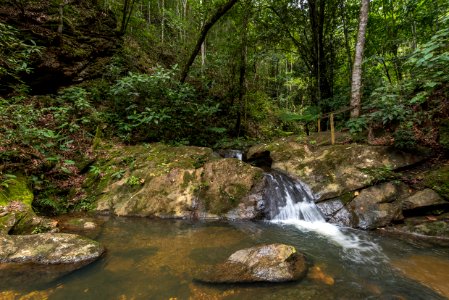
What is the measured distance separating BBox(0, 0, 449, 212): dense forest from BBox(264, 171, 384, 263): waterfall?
2731mm

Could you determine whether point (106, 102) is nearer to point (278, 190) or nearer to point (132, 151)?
point (132, 151)

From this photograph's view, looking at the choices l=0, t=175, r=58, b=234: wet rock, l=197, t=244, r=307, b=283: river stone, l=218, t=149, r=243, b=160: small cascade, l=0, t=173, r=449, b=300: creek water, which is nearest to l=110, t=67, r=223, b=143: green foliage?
l=218, t=149, r=243, b=160: small cascade

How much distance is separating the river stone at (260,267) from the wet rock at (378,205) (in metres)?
2.63

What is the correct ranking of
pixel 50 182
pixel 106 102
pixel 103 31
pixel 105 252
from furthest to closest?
pixel 103 31, pixel 106 102, pixel 50 182, pixel 105 252

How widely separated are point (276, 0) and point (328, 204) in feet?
33.1

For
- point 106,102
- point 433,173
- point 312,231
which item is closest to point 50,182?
point 106,102

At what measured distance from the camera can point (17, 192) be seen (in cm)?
584

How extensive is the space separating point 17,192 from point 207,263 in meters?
4.62

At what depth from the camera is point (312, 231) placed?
19.8ft

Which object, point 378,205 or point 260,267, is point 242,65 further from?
point 260,267

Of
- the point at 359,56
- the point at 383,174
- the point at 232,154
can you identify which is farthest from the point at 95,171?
the point at 359,56

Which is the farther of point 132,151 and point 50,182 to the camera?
point 132,151

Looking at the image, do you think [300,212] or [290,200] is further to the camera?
[290,200]

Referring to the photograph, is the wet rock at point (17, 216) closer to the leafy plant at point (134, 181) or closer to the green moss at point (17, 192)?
the green moss at point (17, 192)
